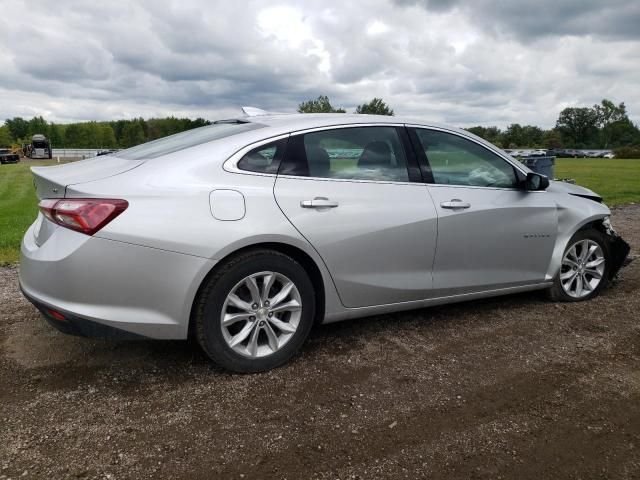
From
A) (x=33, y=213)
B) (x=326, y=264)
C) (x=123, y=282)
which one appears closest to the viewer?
(x=123, y=282)

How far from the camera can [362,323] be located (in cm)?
418

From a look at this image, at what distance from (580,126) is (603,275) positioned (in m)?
132

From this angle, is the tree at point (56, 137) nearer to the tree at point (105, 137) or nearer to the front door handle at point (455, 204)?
the tree at point (105, 137)

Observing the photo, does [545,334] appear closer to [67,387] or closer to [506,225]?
[506,225]

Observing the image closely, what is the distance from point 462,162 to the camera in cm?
406

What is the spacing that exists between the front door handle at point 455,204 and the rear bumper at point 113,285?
1757 millimetres

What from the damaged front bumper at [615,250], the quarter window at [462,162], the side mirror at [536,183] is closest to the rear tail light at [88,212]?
the quarter window at [462,162]

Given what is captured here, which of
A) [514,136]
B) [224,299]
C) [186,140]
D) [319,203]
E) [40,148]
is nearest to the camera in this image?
[224,299]

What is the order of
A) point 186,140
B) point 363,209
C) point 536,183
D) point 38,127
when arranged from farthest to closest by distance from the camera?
point 38,127 < point 536,183 < point 186,140 < point 363,209

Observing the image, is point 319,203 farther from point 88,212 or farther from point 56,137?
point 56,137

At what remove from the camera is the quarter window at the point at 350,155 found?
134 inches

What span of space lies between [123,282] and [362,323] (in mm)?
1990

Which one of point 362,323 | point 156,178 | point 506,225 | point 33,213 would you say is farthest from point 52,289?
point 33,213

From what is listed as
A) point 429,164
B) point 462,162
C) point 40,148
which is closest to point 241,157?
point 429,164
